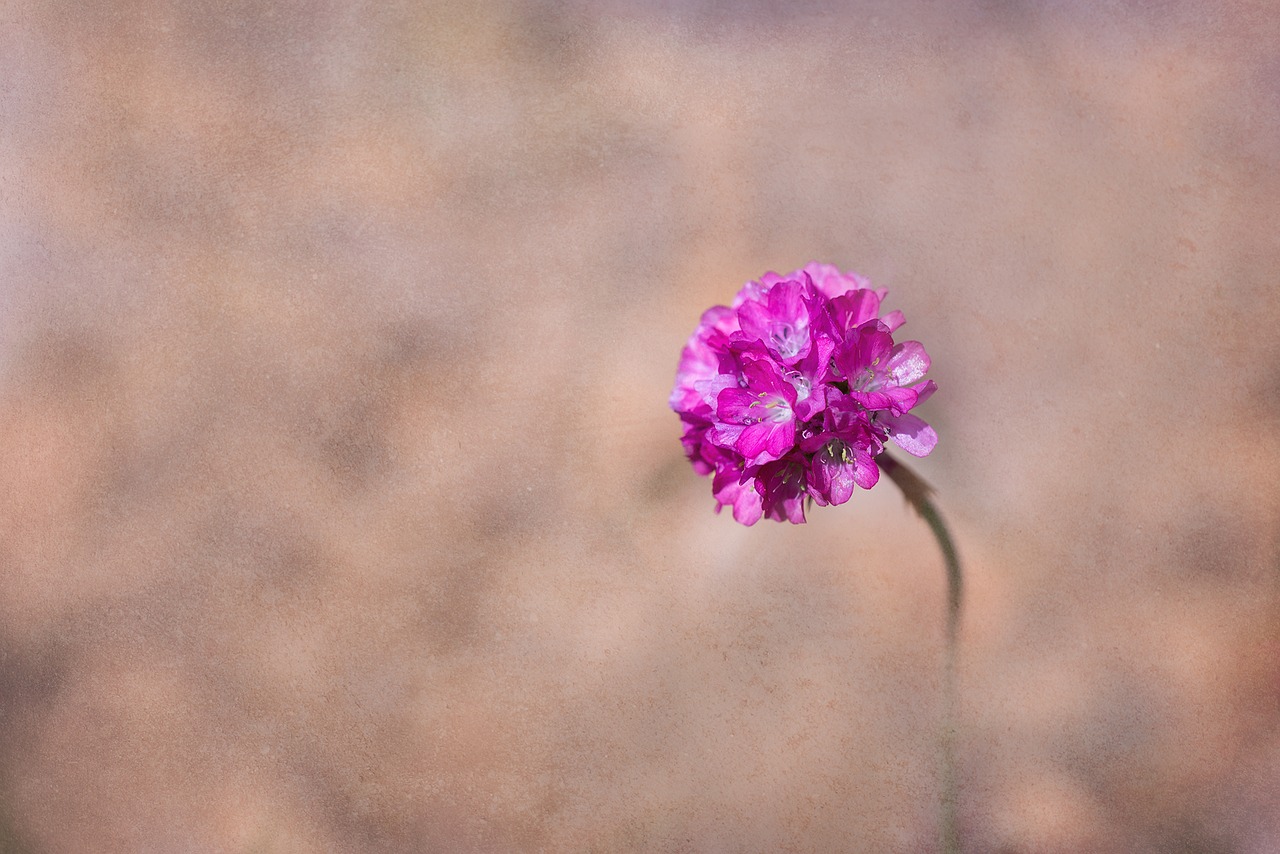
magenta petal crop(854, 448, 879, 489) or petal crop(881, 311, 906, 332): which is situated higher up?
petal crop(881, 311, 906, 332)

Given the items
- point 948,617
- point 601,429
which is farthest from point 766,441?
point 948,617

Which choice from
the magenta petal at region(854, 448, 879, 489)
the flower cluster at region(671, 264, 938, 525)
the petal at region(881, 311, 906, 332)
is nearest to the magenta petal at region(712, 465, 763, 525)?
the flower cluster at region(671, 264, 938, 525)

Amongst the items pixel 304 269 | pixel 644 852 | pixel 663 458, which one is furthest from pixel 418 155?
pixel 644 852

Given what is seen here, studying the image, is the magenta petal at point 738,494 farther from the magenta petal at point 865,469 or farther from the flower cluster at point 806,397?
the magenta petal at point 865,469

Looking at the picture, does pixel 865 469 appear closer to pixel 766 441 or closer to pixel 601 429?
pixel 766 441

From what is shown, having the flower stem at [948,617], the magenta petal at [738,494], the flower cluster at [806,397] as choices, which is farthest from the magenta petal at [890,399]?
the flower stem at [948,617]

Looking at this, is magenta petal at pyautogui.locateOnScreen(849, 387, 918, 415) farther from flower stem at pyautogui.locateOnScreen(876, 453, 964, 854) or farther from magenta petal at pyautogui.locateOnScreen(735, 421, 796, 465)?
Answer: flower stem at pyautogui.locateOnScreen(876, 453, 964, 854)
